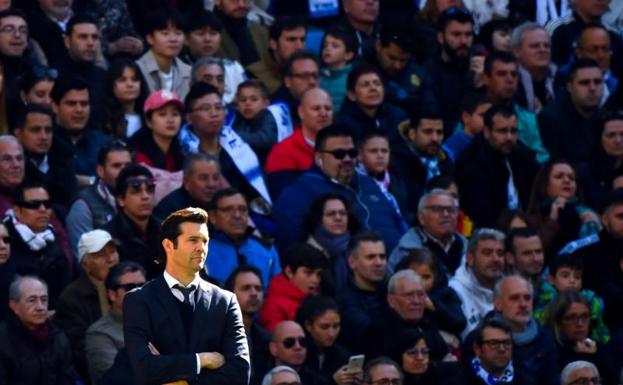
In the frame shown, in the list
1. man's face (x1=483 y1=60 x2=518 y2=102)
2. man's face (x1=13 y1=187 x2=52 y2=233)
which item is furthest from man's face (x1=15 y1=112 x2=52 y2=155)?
man's face (x1=483 y1=60 x2=518 y2=102)

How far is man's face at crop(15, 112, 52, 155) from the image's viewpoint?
16.1 metres

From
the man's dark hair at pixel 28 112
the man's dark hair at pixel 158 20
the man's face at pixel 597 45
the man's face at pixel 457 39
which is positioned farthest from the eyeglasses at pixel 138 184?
the man's face at pixel 597 45

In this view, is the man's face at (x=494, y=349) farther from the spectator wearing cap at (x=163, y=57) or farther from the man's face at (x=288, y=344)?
the spectator wearing cap at (x=163, y=57)

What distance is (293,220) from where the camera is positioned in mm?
16656

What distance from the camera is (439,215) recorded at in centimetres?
1692

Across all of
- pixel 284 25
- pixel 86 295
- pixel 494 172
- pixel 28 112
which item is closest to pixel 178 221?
pixel 86 295

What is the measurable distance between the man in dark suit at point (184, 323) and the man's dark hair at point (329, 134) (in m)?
6.04

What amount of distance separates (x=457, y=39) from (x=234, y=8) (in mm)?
2082

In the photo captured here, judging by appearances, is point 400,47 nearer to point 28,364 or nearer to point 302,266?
point 302,266

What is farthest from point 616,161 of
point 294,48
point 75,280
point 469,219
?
point 75,280

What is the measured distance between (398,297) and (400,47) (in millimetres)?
4294

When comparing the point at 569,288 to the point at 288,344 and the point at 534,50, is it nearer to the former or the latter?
the point at 288,344

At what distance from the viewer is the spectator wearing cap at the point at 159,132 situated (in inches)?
661

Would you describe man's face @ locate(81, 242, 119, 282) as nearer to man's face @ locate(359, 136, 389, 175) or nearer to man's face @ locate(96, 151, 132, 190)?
man's face @ locate(96, 151, 132, 190)
